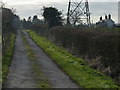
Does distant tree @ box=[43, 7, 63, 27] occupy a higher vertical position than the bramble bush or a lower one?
higher

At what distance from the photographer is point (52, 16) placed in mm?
75938

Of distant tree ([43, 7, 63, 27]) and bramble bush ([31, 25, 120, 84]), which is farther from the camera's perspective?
distant tree ([43, 7, 63, 27])

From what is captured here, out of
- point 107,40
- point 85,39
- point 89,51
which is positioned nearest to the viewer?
point 107,40

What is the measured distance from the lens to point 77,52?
2841 cm

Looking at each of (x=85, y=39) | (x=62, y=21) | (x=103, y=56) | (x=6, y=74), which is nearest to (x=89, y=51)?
(x=85, y=39)

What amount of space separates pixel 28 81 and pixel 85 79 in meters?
2.51

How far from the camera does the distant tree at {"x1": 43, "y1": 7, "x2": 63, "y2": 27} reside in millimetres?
74250

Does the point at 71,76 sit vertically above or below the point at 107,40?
below

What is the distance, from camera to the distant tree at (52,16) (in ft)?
244

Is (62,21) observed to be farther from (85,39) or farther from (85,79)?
(85,79)

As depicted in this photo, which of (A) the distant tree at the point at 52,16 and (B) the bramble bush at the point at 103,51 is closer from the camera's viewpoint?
(B) the bramble bush at the point at 103,51

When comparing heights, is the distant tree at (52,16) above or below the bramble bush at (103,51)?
above

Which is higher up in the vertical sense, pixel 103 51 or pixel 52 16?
pixel 52 16

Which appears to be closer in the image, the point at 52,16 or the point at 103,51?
the point at 103,51
